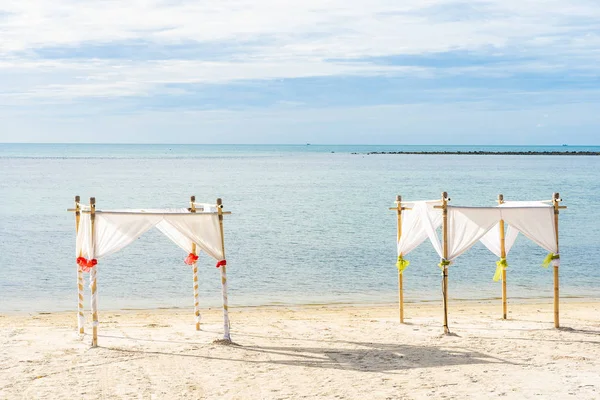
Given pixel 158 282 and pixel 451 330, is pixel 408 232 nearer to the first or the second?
pixel 451 330

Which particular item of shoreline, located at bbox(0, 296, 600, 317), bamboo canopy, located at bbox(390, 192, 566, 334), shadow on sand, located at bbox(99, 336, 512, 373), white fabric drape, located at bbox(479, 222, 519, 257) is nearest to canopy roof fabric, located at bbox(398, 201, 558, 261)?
bamboo canopy, located at bbox(390, 192, 566, 334)

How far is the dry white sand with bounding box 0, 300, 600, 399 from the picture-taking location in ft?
29.5

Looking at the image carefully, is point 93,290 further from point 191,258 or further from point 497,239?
point 497,239

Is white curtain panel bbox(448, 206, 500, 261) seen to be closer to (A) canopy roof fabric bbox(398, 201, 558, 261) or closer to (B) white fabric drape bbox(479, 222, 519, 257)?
(A) canopy roof fabric bbox(398, 201, 558, 261)

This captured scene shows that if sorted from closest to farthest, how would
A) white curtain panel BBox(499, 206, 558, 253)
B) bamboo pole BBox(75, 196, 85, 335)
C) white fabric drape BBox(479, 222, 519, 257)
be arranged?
bamboo pole BBox(75, 196, 85, 335)
white curtain panel BBox(499, 206, 558, 253)
white fabric drape BBox(479, 222, 519, 257)

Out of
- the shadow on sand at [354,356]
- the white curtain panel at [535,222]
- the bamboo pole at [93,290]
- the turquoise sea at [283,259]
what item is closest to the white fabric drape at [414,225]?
the white curtain panel at [535,222]

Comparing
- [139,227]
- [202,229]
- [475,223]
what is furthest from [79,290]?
[475,223]

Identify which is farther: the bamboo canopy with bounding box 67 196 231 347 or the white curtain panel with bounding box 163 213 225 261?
the white curtain panel with bounding box 163 213 225 261

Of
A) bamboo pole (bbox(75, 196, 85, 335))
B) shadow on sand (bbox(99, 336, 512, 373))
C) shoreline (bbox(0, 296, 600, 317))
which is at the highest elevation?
bamboo pole (bbox(75, 196, 85, 335))

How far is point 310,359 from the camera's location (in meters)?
10.5

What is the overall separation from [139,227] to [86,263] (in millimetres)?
1032

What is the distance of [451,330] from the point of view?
12.3 meters

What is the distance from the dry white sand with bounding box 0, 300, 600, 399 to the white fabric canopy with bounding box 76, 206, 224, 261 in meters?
1.50

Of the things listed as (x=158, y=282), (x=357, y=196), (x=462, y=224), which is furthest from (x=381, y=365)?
(x=357, y=196)
